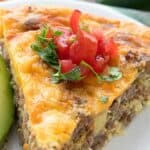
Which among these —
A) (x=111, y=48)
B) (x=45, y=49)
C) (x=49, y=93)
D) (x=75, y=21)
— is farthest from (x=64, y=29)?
(x=49, y=93)

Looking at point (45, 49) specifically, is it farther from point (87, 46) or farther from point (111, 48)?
point (111, 48)

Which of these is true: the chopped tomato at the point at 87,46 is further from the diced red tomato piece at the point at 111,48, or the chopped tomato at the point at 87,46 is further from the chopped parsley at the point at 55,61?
the diced red tomato piece at the point at 111,48

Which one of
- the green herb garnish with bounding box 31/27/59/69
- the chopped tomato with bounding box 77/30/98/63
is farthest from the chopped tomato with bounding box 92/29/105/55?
the green herb garnish with bounding box 31/27/59/69

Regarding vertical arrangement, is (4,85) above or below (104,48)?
below

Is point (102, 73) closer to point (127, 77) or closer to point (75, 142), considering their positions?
point (127, 77)

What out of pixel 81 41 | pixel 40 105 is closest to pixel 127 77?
pixel 81 41

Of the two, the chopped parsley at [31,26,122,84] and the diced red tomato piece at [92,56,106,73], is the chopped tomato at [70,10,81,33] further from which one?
the diced red tomato piece at [92,56,106,73]
